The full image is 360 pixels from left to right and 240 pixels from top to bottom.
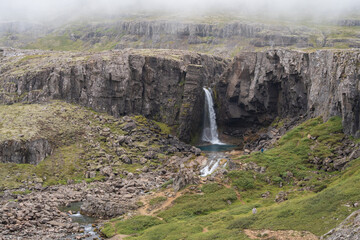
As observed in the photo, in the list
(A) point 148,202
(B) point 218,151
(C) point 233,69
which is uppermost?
(C) point 233,69

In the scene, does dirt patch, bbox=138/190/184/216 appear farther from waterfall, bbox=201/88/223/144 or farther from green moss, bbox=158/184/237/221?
waterfall, bbox=201/88/223/144

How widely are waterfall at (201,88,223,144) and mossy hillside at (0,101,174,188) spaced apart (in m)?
18.9

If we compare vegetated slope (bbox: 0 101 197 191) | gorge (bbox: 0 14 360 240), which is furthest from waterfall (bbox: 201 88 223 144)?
vegetated slope (bbox: 0 101 197 191)

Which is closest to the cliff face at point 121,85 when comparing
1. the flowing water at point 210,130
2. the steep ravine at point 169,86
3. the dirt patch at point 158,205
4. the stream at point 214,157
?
the steep ravine at point 169,86

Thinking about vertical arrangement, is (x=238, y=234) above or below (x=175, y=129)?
above

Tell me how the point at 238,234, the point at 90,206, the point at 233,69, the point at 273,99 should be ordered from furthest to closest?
the point at 233,69 → the point at 273,99 → the point at 90,206 → the point at 238,234

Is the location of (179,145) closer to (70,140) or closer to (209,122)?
(209,122)

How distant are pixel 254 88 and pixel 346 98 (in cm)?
4516

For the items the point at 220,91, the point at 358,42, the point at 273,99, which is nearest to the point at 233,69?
the point at 220,91

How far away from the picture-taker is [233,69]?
110562 millimetres

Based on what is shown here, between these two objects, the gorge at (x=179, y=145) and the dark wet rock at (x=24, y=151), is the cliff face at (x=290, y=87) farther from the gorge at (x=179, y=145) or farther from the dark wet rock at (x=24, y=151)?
the dark wet rock at (x=24, y=151)

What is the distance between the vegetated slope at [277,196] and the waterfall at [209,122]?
43.5 metres

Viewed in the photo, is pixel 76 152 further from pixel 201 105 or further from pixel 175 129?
pixel 201 105

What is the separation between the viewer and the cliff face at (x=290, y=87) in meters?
60.0
